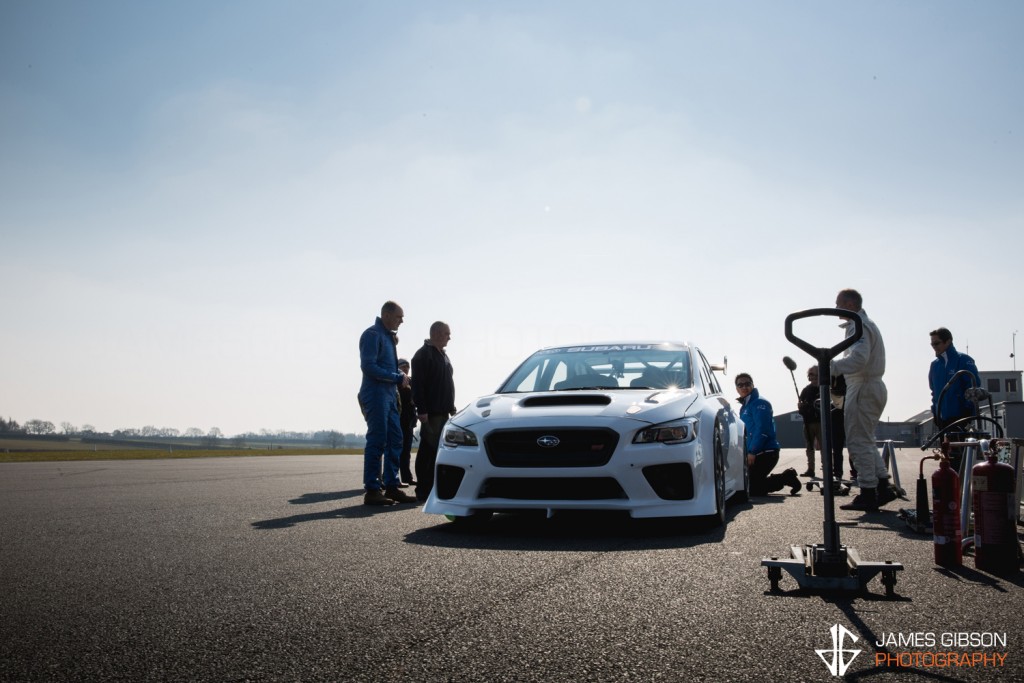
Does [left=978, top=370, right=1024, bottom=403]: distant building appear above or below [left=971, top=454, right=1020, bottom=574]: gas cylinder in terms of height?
above

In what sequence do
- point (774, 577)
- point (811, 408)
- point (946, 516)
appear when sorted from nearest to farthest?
point (774, 577), point (946, 516), point (811, 408)

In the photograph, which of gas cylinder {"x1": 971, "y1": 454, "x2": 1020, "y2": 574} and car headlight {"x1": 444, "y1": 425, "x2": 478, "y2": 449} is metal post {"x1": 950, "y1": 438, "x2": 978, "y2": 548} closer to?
gas cylinder {"x1": 971, "y1": 454, "x2": 1020, "y2": 574}

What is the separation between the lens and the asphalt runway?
2705mm

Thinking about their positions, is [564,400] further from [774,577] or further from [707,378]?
[774,577]

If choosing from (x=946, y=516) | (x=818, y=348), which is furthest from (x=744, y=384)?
(x=818, y=348)

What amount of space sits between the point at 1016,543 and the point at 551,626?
106 inches

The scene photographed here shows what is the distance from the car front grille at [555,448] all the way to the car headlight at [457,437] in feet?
0.75

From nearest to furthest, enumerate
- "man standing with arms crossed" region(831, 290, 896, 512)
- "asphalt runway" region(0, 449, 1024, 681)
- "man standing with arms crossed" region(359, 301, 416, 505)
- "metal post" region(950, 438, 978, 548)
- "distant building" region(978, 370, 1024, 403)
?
"asphalt runway" region(0, 449, 1024, 681), "metal post" region(950, 438, 978, 548), "man standing with arms crossed" region(831, 290, 896, 512), "man standing with arms crossed" region(359, 301, 416, 505), "distant building" region(978, 370, 1024, 403)

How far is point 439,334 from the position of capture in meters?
9.38

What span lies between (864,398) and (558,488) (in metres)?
3.46

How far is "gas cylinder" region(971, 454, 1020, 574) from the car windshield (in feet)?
9.99

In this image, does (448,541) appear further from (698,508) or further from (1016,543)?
(1016,543)

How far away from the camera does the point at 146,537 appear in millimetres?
6031

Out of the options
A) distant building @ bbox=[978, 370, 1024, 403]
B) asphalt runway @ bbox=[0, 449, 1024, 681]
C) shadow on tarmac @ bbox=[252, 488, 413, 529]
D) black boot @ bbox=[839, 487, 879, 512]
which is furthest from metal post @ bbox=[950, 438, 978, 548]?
distant building @ bbox=[978, 370, 1024, 403]
